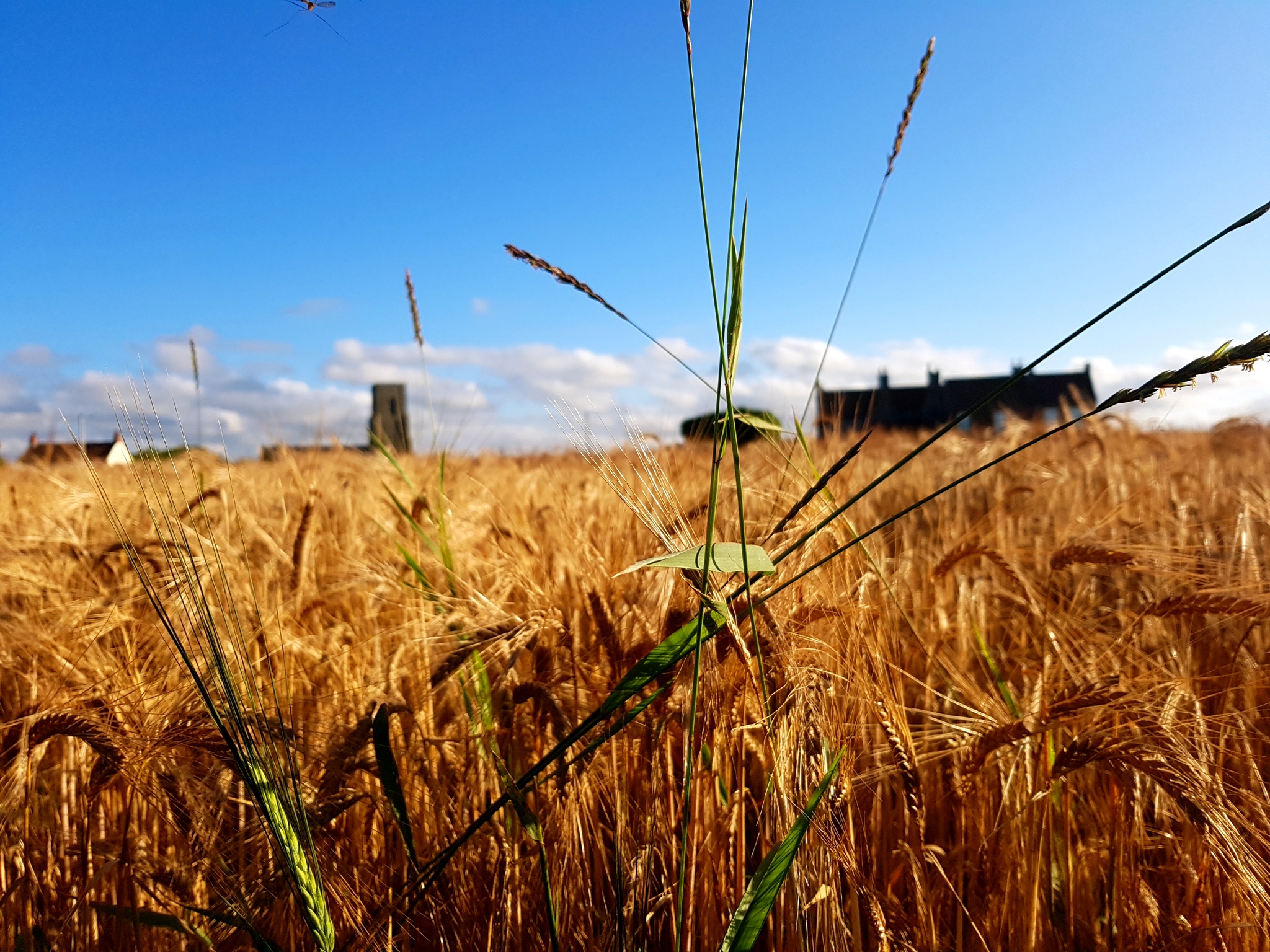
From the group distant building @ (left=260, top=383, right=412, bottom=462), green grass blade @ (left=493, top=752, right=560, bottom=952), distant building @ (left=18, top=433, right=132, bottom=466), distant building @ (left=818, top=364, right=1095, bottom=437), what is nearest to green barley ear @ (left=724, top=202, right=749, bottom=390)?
green grass blade @ (left=493, top=752, right=560, bottom=952)

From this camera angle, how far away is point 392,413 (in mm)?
12594

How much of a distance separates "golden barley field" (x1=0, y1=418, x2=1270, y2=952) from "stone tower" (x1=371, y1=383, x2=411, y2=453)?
9.61 meters

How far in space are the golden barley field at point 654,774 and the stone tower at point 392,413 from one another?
31.5ft

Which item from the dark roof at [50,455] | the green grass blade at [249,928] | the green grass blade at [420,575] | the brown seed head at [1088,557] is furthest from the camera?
the dark roof at [50,455]

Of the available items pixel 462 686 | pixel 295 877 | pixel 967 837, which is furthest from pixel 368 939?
pixel 967 837

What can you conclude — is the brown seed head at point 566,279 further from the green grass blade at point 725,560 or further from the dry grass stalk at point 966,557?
the dry grass stalk at point 966,557

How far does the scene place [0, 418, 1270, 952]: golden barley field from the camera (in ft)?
3.02

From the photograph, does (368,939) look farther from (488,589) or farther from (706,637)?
(488,589)

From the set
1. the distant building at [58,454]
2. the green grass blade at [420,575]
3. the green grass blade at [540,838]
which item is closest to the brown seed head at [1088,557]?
the green grass blade at [540,838]

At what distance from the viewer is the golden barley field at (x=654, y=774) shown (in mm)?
921

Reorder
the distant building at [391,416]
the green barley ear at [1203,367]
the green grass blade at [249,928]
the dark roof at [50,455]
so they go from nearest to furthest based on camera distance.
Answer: the green barley ear at [1203,367] < the green grass blade at [249,928] < the dark roof at [50,455] < the distant building at [391,416]

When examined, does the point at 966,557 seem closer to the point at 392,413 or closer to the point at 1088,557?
the point at 1088,557

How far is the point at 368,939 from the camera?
0.84m

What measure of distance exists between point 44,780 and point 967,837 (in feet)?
5.35
